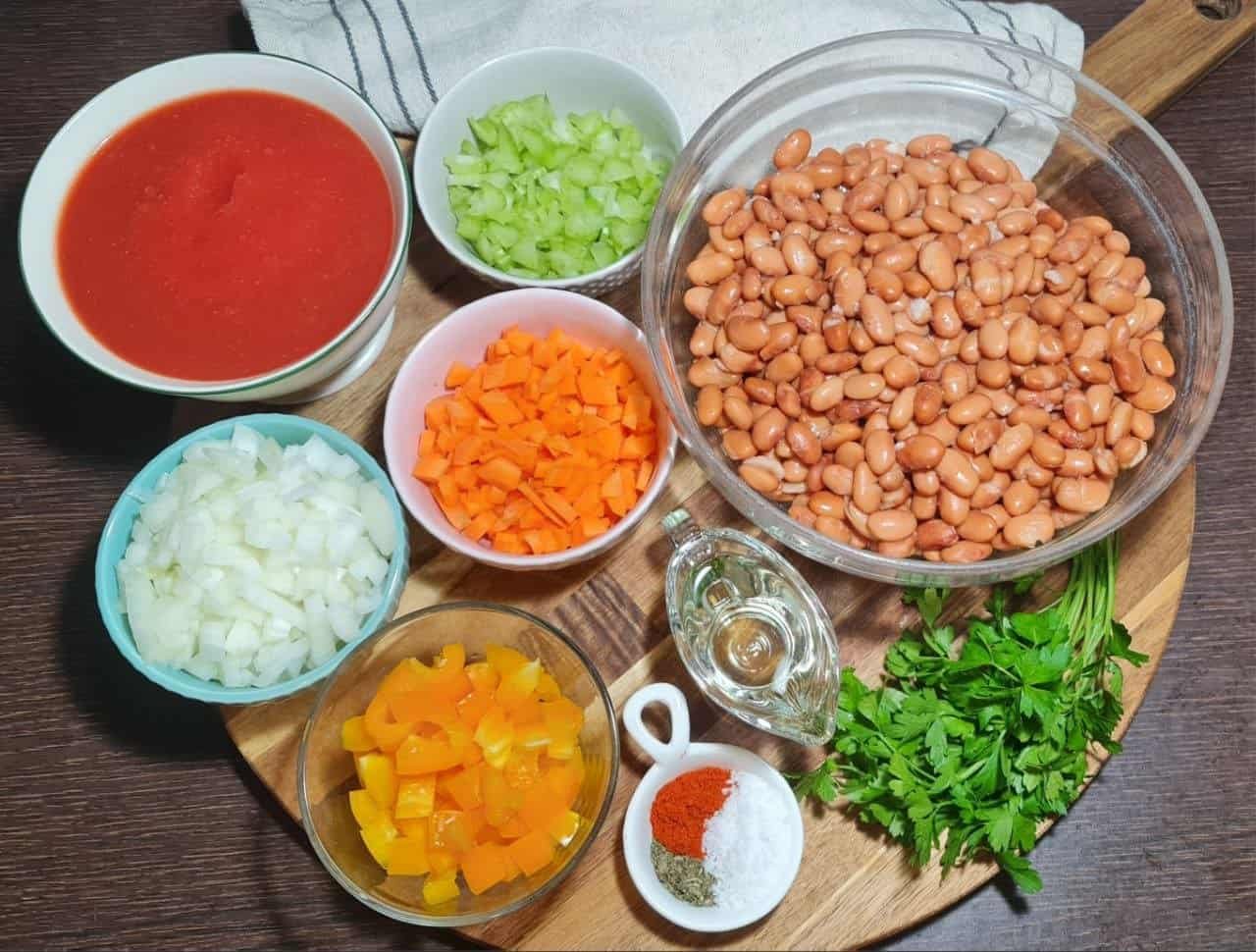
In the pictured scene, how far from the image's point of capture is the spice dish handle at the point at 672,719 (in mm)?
1602

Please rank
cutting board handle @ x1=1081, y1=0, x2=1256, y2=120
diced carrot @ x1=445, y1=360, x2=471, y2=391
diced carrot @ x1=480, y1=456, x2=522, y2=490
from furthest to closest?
cutting board handle @ x1=1081, y1=0, x2=1256, y2=120, diced carrot @ x1=445, y1=360, x2=471, y2=391, diced carrot @ x1=480, y1=456, x2=522, y2=490

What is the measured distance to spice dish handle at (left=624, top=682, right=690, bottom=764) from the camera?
1.60 metres

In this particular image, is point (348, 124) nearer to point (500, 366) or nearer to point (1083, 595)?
point (500, 366)

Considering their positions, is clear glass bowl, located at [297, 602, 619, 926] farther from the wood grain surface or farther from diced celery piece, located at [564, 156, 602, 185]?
diced celery piece, located at [564, 156, 602, 185]

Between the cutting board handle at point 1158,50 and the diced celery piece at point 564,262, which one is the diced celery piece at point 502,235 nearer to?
the diced celery piece at point 564,262

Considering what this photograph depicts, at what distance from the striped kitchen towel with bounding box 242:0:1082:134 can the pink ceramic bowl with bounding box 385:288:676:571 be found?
427 millimetres

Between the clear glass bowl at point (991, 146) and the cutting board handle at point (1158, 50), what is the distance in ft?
0.59

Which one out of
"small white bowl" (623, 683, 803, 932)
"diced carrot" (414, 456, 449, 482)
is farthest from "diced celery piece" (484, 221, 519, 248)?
"small white bowl" (623, 683, 803, 932)

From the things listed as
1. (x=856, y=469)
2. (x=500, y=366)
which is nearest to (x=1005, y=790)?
(x=856, y=469)

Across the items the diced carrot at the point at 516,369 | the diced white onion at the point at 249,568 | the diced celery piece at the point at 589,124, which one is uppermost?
the diced celery piece at the point at 589,124

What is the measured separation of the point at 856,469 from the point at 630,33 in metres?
0.91

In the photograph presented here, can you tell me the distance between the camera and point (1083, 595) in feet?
5.59

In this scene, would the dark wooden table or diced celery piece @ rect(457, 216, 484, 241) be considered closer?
diced celery piece @ rect(457, 216, 484, 241)

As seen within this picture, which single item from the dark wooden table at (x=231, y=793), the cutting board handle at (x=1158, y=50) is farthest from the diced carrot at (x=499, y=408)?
the cutting board handle at (x=1158, y=50)
